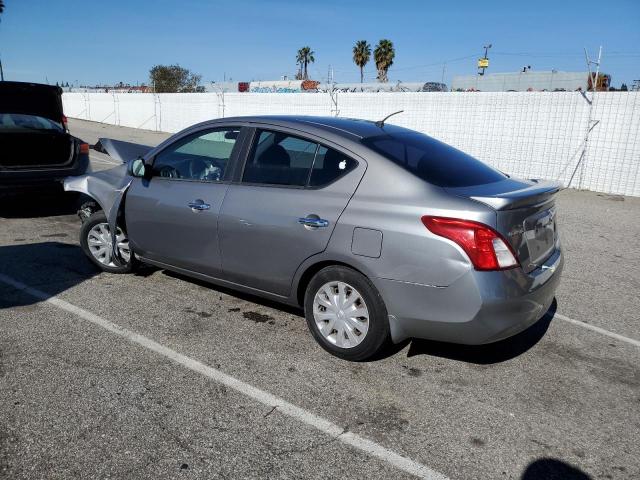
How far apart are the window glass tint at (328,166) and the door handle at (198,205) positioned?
0.98m

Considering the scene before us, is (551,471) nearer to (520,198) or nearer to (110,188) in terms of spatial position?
(520,198)

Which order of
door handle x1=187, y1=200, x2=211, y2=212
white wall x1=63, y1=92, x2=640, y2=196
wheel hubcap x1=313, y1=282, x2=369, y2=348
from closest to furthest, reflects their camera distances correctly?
wheel hubcap x1=313, y1=282, x2=369, y2=348, door handle x1=187, y1=200, x2=211, y2=212, white wall x1=63, y1=92, x2=640, y2=196

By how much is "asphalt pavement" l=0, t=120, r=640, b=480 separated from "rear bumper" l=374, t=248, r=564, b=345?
1.32ft

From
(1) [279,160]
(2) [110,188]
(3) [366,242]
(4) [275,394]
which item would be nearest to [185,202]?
(1) [279,160]

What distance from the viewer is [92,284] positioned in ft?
16.6

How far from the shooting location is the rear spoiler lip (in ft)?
10.3

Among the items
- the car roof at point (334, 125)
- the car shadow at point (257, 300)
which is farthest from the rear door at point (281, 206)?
the car shadow at point (257, 300)

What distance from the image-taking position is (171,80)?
167 ft

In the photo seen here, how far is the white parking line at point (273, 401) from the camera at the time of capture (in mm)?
2615

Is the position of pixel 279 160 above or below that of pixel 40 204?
above

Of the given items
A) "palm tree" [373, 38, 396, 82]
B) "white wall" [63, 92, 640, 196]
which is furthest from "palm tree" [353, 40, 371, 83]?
"white wall" [63, 92, 640, 196]

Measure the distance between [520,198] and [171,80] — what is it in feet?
172

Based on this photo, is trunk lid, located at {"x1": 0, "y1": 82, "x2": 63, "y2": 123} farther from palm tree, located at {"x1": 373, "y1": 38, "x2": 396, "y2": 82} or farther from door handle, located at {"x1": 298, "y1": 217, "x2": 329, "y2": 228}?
palm tree, located at {"x1": 373, "y1": 38, "x2": 396, "y2": 82}

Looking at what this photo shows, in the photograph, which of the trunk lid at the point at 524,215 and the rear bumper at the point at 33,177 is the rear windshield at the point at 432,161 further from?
the rear bumper at the point at 33,177
